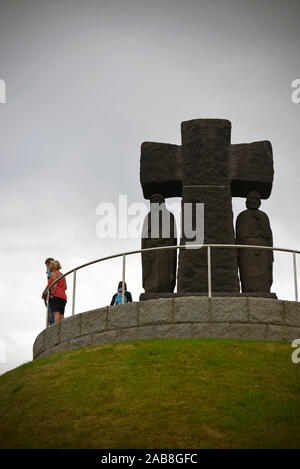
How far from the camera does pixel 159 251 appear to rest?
17.3 m

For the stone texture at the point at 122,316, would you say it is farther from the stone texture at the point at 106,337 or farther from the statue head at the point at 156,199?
the statue head at the point at 156,199

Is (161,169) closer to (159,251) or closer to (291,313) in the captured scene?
(159,251)

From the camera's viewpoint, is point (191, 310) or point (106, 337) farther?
point (106, 337)

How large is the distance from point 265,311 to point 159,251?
9.60ft

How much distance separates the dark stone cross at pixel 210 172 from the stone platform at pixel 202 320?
1628 mm

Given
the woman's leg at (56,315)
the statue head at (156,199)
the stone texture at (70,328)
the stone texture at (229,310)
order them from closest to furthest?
the stone texture at (229,310) → the stone texture at (70,328) → the woman's leg at (56,315) → the statue head at (156,199)

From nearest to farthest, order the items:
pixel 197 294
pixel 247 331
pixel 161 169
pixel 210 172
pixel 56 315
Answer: pixel 247 331 → pixel 197 294 → pixel 56 315 → pixel 210 172 → pixel 161 169

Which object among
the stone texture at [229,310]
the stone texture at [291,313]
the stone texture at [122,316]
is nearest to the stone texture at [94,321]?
the stone texture at [122,316]

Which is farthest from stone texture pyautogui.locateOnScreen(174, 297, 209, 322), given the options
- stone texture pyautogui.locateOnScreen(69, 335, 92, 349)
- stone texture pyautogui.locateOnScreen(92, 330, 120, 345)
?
stone texture pyautogui.locateOnScreen(69, 335, 92, 349)

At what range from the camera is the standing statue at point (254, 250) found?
56.1 ft

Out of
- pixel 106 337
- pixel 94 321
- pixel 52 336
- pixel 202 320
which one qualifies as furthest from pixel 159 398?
pixel 52 336
